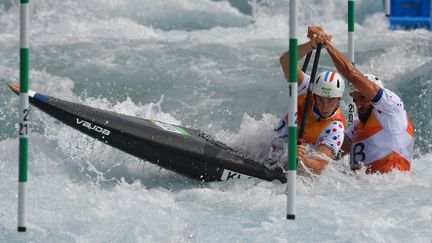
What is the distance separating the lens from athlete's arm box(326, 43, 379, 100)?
257 inches

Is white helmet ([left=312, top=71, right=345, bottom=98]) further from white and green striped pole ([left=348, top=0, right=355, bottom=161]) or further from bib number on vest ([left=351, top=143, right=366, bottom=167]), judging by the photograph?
white and green striped pole ([left=348, top=0, right=355, bottom=161])

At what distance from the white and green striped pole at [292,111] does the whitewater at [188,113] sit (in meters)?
0.43

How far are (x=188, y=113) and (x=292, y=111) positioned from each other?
5152mm

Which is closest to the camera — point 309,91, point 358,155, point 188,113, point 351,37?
point 309,91

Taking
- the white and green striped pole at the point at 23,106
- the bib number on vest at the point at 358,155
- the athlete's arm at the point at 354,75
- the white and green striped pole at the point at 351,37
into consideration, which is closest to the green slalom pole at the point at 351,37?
the white and green striped pole at the point at 351,37

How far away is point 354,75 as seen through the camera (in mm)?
6512

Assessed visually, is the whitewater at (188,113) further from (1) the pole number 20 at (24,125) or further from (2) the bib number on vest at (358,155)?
(1) the pole number 20 at (24,125)

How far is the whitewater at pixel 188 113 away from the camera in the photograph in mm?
5871

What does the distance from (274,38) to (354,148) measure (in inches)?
308

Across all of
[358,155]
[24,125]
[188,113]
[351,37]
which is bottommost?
[188,113]

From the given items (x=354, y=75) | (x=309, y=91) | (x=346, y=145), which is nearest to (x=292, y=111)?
(x=309, y=91)

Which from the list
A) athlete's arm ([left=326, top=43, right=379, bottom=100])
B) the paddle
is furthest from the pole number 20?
athlete's arm ([left=326, top=43, right=379, bottom=100])

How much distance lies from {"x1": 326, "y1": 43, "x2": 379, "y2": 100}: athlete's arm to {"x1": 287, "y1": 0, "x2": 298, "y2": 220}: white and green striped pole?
1312 millimetres

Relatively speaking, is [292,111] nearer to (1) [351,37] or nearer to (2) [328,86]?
(2) [328,86]
